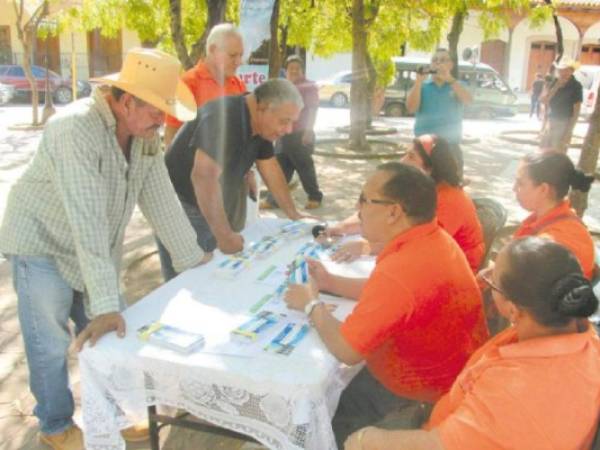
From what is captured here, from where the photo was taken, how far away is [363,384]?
2100 millimetres

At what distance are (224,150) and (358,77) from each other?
24.0 ft

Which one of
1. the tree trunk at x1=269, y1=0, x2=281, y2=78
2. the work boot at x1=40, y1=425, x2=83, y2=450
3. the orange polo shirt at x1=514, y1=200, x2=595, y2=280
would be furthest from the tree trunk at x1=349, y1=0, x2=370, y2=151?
the work boot at x1=40, y1=425, x2=83, y2=450

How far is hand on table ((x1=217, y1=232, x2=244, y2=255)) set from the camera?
2.71m

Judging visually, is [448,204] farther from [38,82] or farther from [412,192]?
[38,82]

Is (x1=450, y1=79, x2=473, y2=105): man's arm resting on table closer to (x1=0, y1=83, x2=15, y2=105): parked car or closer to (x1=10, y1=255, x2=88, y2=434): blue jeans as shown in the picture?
(x1=10, y1=255, x2=88, y2=434): blue jeans

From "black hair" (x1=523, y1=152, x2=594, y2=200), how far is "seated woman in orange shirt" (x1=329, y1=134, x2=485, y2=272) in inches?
12.7

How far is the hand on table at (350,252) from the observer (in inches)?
106

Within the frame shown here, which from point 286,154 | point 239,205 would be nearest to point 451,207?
point 239,205

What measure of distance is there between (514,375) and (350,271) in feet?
4.18

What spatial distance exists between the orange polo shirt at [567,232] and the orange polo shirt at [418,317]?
54 centimetres

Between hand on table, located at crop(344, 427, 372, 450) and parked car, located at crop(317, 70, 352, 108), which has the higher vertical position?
parked car, located at crop(317, 70, 352, 108)

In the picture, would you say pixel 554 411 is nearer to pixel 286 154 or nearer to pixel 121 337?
pixel 121 337

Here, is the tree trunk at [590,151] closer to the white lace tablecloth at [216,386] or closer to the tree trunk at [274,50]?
the tree trunk at [274,50]

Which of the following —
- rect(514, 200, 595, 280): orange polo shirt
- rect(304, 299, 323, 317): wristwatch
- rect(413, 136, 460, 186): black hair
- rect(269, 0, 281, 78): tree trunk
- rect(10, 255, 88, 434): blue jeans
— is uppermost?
rect(269, 0, 281, 78): tree trunk
